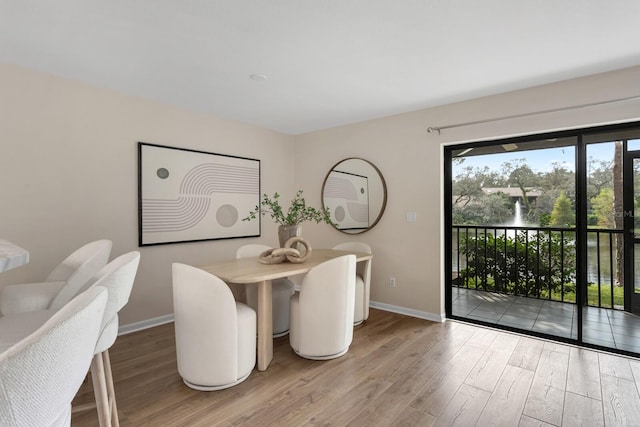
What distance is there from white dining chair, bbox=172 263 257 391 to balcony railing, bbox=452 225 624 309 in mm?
2667

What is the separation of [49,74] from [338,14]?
2.48 meters

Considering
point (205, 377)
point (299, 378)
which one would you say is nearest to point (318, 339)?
point (299, 378)

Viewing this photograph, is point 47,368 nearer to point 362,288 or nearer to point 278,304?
point 278,304

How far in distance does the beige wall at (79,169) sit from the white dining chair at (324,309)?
1.72 m

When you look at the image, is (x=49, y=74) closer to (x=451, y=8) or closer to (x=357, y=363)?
(x=451, y=8)

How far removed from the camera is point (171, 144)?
352cm

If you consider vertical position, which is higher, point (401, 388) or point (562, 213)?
point (562, 213)

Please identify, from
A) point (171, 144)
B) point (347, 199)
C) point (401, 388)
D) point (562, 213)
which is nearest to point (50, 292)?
point (171, 144)

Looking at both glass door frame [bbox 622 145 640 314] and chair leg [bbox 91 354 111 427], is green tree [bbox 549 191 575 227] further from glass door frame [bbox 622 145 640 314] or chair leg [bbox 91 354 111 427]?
chair leg [bbox 91 354 111 427]

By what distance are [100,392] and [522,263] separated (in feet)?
14.2

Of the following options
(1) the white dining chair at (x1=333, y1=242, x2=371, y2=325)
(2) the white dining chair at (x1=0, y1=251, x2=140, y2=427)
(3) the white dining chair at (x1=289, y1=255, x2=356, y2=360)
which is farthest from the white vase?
(2) the white dining chair at (x1=0, y1=251, x2=140, y2=427)

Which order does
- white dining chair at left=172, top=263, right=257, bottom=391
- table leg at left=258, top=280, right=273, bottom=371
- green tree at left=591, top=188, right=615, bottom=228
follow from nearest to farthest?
white dining chair at left=172, top=263, right=257, bottom=391, table leg at left=258, top=280, right=273, bottom=371, green tree at left=591, top=188, right=615, bottom=228

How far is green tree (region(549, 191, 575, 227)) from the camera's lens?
3137mm

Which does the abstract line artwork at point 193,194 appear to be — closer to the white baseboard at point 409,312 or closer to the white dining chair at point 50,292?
the white dining chair at point 50,292
